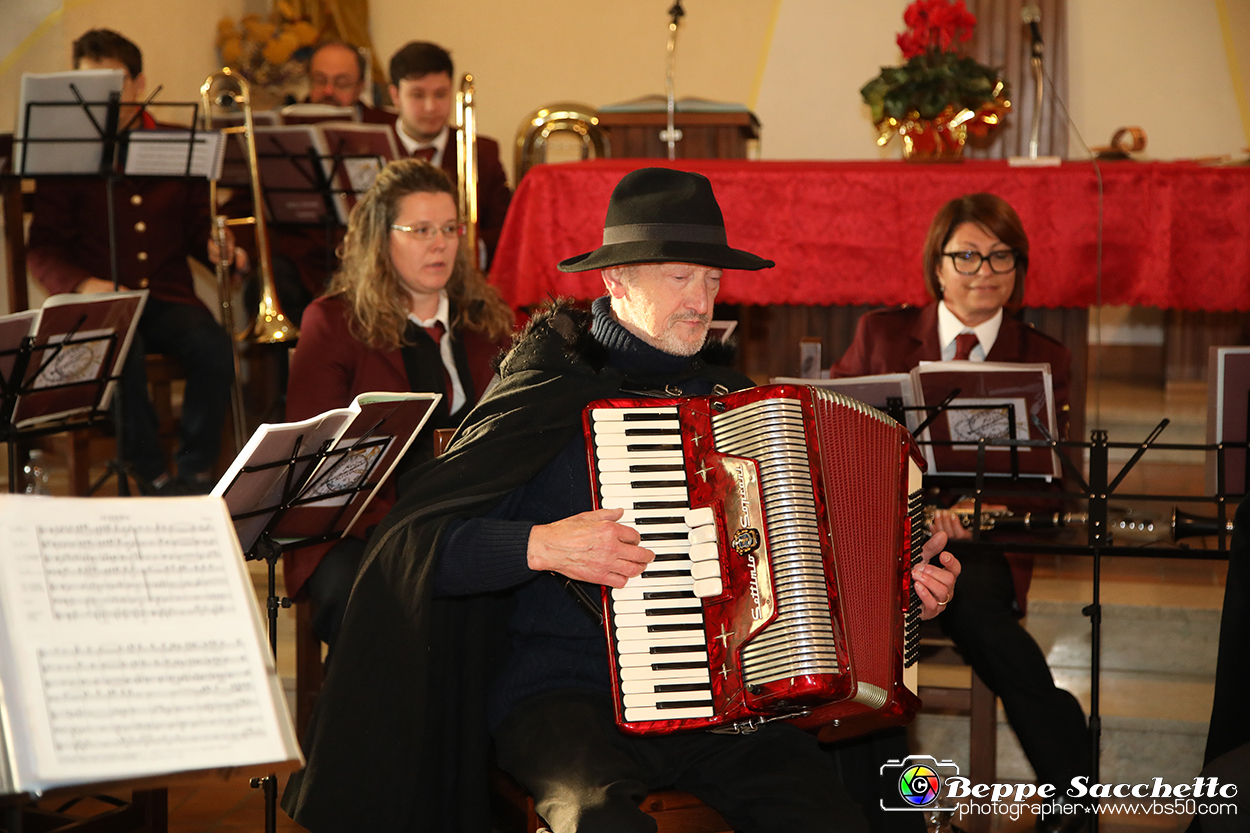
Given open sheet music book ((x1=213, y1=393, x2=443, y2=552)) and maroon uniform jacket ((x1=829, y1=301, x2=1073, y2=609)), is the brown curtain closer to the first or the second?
maroon uniform jacket ((x1=829, y1=301, x2=1073, y2=609))

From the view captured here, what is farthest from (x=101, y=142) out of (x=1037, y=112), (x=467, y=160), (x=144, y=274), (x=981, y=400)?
(x=1037, y=112)

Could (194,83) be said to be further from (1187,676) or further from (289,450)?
(1187,676)

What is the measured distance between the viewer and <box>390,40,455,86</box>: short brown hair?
5480 mm

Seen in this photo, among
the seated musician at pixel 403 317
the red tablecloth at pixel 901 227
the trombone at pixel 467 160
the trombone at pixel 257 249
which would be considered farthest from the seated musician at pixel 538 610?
the trombone at pixel 467 160

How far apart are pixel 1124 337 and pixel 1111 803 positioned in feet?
17.2

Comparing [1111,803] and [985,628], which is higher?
[985,628]

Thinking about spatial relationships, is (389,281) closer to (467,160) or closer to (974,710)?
(467,160)

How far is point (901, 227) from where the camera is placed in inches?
173

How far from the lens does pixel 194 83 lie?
762 cm

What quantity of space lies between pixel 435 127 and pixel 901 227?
2.36m

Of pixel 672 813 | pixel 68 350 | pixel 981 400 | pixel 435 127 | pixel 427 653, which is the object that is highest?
pixel 435 127

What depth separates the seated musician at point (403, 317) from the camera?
3.50m

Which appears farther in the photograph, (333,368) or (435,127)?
(435,127)

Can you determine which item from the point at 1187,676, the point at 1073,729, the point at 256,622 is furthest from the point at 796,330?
the point at 256,622
